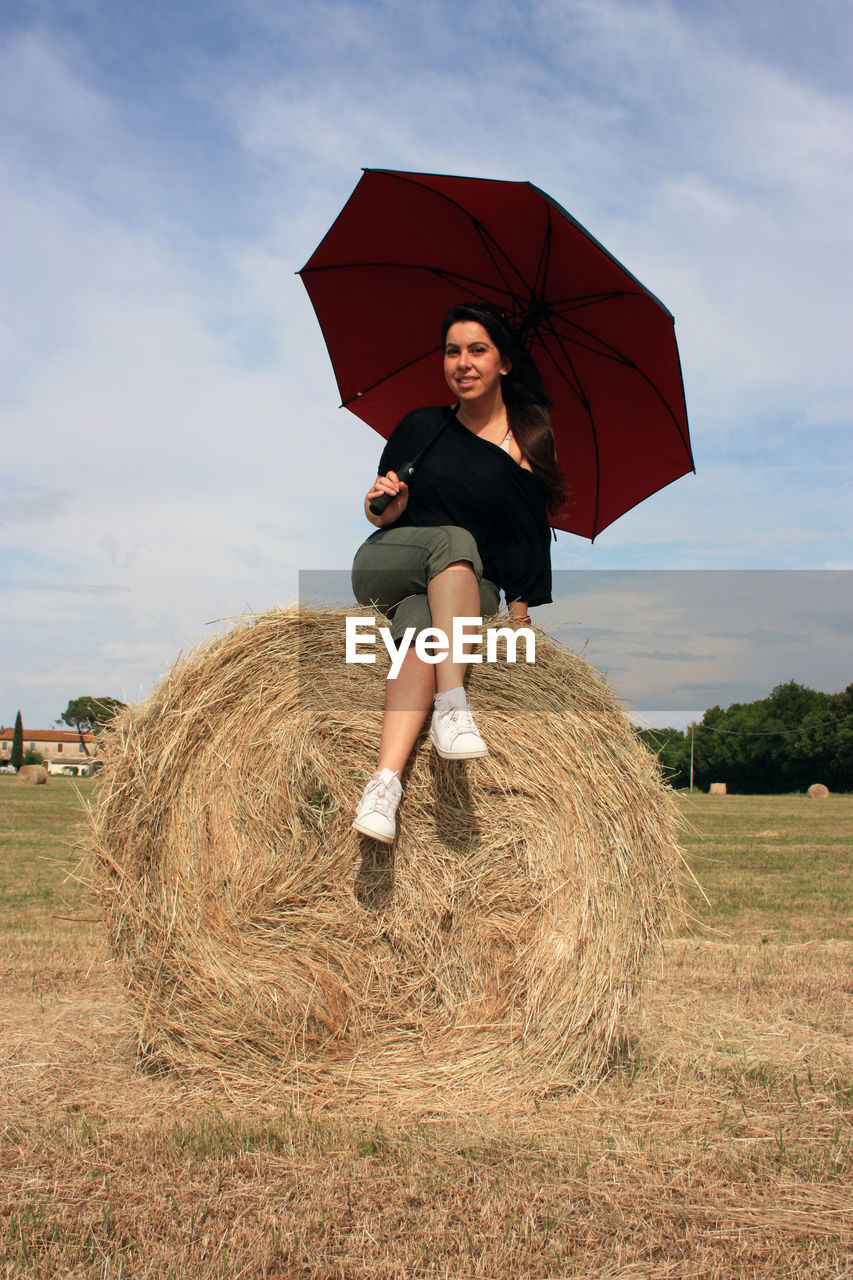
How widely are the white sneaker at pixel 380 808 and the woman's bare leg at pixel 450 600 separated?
0.36 m

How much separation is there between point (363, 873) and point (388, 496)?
138cm

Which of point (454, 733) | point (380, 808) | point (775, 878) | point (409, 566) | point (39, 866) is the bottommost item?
point (775, 878)

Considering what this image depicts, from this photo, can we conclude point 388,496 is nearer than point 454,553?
No

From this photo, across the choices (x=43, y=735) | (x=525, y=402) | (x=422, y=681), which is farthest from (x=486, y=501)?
(x=43, y=735)

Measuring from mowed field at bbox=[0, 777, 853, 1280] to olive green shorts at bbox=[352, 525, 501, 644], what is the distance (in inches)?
60.2

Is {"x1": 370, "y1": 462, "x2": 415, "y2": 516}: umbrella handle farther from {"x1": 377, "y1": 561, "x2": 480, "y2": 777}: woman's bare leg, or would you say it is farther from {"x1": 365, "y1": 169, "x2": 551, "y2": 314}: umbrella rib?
{"x1": 365, "y1": 169, "x2": 551, "y2": 314}: umbrella rib

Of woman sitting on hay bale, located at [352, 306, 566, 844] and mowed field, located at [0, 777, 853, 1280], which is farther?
woman sitting on hay bale, located at [352, 306, 566, 844]

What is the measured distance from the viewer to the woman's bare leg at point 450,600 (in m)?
3.47

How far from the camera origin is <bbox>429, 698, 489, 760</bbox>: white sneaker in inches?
129

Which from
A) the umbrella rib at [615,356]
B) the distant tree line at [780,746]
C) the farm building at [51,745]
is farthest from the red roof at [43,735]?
the umbrella rib at [615,356]

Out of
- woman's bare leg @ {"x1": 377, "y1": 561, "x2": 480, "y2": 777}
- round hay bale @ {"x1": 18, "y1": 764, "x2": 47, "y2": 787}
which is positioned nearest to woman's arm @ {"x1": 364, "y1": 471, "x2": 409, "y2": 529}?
woman's bare leg @ {"x1": 377, "y1": 561, "x2": 480, "y2": 777}

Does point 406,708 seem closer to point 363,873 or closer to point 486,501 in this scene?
point 363,873

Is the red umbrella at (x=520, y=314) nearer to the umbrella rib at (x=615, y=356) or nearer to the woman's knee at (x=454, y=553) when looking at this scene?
the umbrella rib at (x=615, y=356)

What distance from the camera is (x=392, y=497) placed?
373 cm
